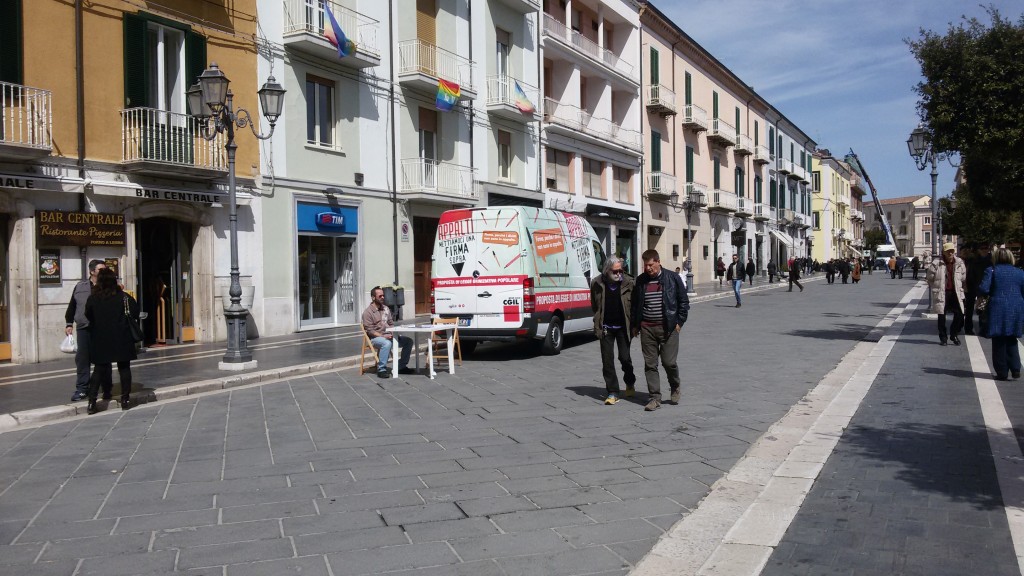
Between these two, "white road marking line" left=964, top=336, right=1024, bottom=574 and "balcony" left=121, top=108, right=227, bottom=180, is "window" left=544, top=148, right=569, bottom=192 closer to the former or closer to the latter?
"balcony" left=121, top=108, right=227, bottom=180

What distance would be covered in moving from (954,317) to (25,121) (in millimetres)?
16030

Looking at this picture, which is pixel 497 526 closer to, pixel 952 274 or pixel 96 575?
pixel 96 575

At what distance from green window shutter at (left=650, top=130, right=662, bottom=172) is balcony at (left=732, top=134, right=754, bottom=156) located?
38.2ft

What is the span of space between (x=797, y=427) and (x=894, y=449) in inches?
42.0

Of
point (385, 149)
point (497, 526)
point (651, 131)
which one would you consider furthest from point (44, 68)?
point (651, 131)

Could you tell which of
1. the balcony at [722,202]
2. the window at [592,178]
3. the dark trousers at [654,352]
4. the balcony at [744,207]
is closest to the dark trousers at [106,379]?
the dark trousers at [654,352]

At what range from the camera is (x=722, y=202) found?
44.3 meters

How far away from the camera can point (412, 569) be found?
13.1ft

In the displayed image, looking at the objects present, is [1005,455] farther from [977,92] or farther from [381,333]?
[977,92]

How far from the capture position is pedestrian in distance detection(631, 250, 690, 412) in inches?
325

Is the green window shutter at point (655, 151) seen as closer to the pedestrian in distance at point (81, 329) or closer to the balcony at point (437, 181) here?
the balcony at point (437, 181)

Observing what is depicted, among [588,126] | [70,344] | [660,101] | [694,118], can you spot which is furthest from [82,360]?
[694,118]

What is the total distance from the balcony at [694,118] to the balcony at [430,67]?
61.7 feet

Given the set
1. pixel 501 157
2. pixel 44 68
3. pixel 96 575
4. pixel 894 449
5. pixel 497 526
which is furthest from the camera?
pixel 501 157
